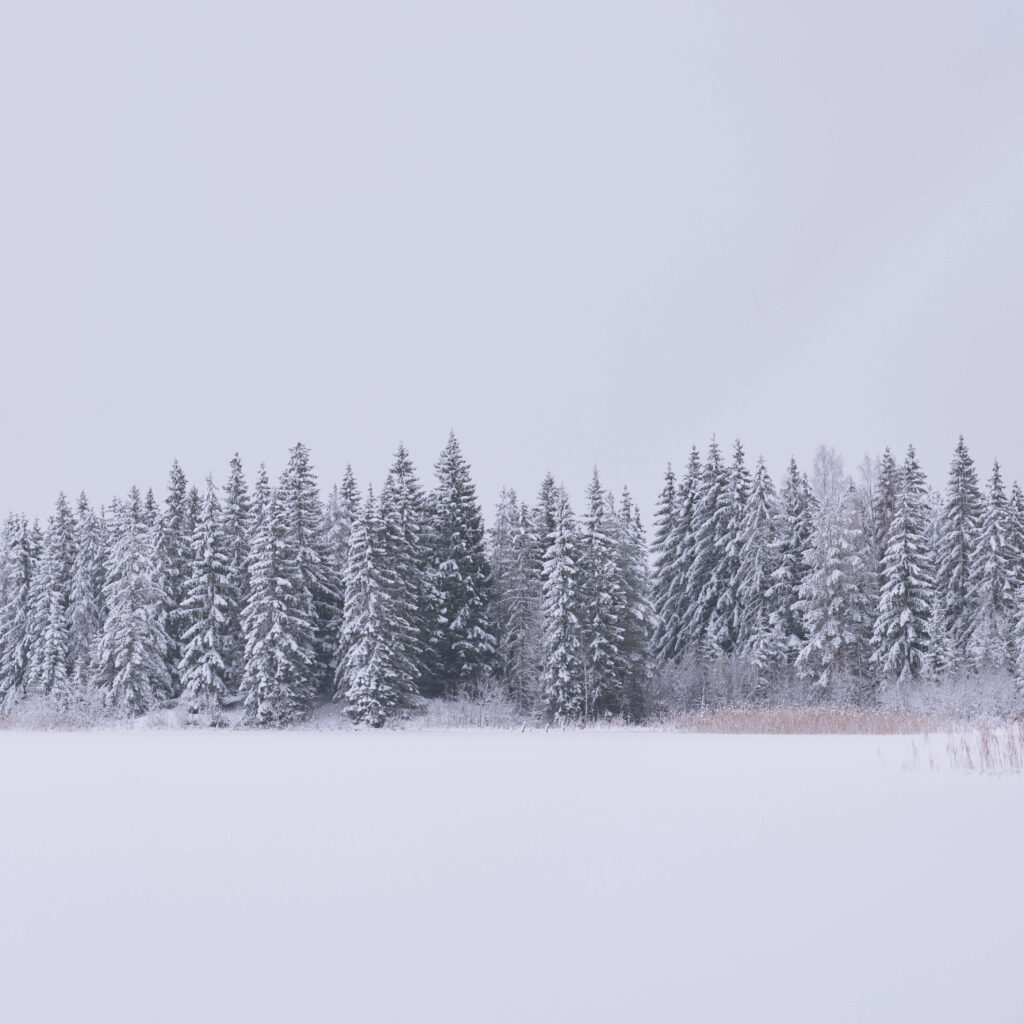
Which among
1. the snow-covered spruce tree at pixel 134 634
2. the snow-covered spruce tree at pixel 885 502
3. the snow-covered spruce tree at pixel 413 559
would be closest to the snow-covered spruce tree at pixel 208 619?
the snow-covered spruce tree at pixel 134 634

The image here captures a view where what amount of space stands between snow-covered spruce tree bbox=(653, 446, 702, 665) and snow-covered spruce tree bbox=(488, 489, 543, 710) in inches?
412

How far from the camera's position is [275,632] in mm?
43281

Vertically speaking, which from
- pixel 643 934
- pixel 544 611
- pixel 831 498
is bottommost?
pixel 643 934

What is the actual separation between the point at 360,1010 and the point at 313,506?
45.7m

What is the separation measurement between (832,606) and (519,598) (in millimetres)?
16522

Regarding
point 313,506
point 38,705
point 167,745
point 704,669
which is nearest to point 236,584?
point 313,506

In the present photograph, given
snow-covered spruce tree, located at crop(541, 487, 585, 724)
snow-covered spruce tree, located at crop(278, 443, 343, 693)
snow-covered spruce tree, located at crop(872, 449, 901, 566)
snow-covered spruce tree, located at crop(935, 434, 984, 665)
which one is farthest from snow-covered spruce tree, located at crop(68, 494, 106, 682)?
snow-covered spruce tree, located at crop(935, 434, 984, 665)

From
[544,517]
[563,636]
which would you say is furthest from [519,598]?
[563,636]

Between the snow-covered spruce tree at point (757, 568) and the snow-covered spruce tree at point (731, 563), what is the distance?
426 mm

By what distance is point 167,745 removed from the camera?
1137 inches

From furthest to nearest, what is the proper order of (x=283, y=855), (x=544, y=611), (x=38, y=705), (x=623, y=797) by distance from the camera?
(x=38, y=705), (x=544, y=611), (x=623, y=797), (x=283, y=855)

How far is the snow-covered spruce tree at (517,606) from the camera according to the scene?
47.9m

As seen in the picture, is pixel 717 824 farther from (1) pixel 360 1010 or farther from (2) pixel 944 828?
(1) pixel 360 1010

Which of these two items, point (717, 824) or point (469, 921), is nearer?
point (469, 921)
